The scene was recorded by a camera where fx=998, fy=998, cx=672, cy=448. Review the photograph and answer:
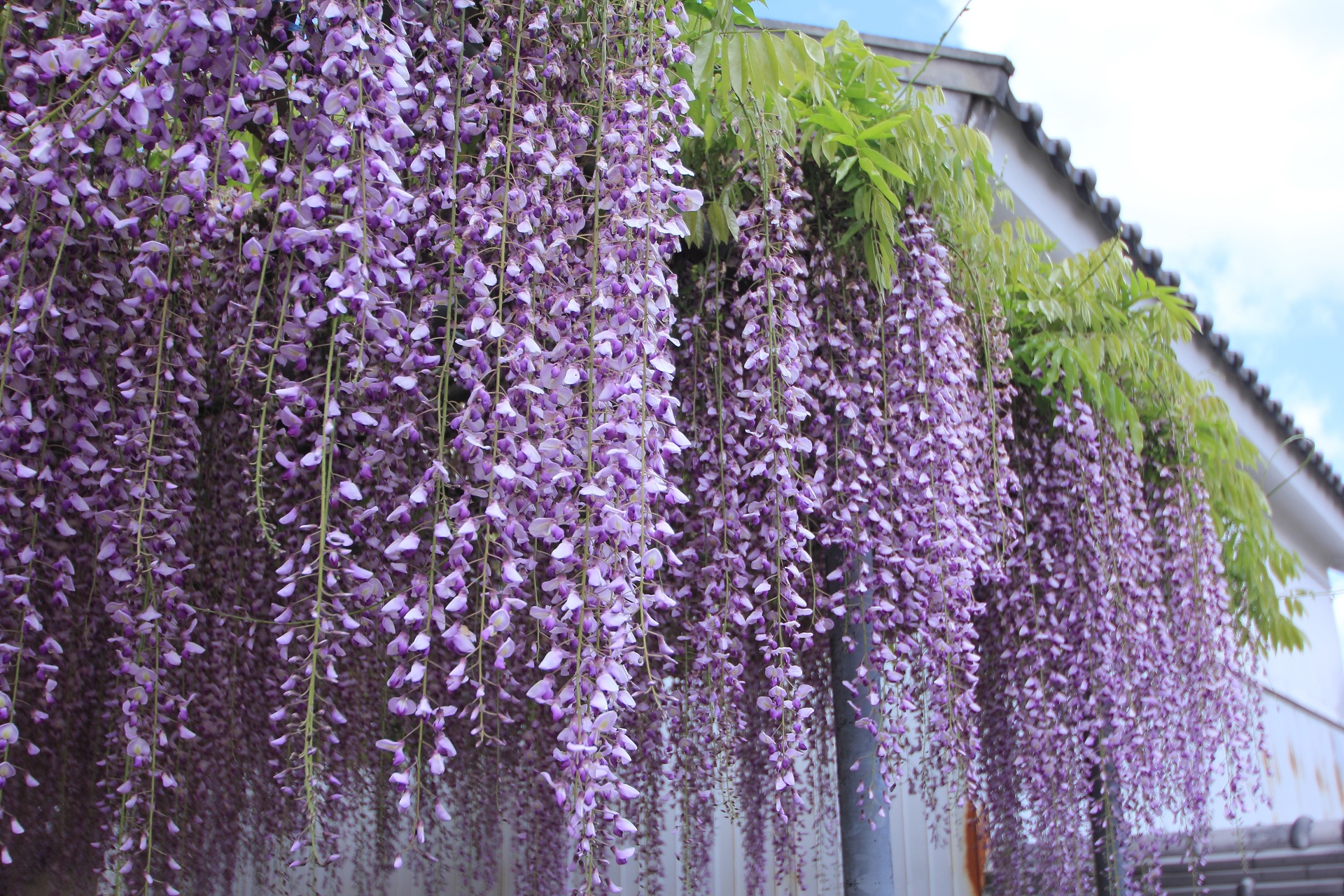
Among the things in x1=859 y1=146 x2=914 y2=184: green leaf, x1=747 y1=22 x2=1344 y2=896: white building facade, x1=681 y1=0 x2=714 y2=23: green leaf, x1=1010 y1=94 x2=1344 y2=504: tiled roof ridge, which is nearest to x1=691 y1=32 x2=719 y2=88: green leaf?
x1=681 y1=0 x2=714 y2=23: green leaf

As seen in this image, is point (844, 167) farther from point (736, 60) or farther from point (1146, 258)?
point (1146, 258)

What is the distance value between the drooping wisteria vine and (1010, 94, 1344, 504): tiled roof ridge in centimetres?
79

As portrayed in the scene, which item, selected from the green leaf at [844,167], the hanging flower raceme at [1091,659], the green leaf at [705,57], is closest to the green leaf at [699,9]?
the green leaf at [705,57]

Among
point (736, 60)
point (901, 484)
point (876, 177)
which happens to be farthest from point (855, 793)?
point (736, 60)

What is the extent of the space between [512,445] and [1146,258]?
375 centimetres

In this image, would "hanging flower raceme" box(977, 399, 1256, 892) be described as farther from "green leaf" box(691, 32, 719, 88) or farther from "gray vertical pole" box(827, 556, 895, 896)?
"green leaf" box(691, 32, 719, 88)

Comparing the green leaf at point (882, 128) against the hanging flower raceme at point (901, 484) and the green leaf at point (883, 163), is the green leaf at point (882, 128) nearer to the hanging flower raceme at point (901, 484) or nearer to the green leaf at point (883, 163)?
the green leaf at point (883, 163)

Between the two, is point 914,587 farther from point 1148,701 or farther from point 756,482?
point 1148,701

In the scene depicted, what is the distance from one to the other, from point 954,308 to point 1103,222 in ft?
6.60

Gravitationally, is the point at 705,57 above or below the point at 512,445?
above

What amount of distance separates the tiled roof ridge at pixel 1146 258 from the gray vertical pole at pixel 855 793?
4.83 feet

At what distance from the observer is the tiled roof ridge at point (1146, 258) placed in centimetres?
359

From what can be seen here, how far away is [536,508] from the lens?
60.7 inches

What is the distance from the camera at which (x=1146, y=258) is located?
4305mm
